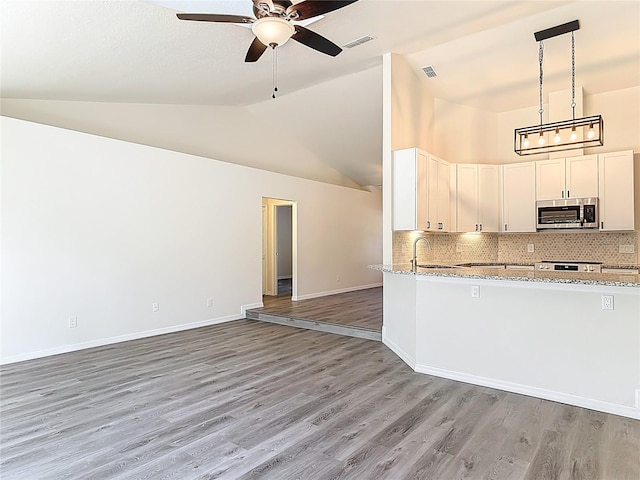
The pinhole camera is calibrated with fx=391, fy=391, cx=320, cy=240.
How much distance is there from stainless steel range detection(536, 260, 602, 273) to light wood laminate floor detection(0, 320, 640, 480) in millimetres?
3112

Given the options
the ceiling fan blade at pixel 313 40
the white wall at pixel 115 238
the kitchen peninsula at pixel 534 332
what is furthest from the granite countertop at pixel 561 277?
the white wall at pixel 115 238

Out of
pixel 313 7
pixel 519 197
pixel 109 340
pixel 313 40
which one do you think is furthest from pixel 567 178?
pixel 109 340

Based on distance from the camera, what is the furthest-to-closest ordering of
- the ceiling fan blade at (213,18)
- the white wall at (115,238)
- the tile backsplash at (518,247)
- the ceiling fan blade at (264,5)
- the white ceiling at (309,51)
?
1. the tile backsplash at (518,247)
2. the white wall at (115,238)
3. the white ceiling at (309,51)
4. the ceiling fan blade at (213,18)
5. the ceiling fan blade at (264,5)

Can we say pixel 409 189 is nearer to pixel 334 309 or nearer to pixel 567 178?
pixel 567 178

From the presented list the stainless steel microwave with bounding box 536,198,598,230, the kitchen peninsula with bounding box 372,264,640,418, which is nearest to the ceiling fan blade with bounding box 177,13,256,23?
the kitchen peninsula with bounding box 372,264,640,418

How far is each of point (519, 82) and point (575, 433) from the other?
4.61 meters

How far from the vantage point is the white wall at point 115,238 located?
436cm

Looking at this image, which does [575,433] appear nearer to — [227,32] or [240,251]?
[227,32]

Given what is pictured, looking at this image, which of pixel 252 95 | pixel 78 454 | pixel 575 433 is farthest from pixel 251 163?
pixel 575 433

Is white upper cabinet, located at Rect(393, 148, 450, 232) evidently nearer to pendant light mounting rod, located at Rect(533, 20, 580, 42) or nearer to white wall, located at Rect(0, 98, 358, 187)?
pendant light mounting rod, located at Rect(533, 20, 580, 42)

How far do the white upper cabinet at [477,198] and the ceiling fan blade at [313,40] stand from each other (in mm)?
3456

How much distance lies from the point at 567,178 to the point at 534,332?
345cm

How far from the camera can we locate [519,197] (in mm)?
6121

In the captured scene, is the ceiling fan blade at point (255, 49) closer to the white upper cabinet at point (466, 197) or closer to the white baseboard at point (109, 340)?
the white upper cabinet at point (466, 197)
